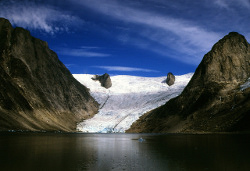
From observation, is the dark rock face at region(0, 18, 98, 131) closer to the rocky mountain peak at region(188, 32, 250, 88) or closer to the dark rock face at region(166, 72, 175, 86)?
the rocky mountain peak at region(188, 32, 250, 88)

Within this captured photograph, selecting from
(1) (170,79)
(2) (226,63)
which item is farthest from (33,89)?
(1) (170,79)

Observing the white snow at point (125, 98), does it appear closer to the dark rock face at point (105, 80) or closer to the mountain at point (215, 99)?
the dark rock face at point (105, 80)

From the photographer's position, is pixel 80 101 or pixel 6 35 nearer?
pixel 6 35

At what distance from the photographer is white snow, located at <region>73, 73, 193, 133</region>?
104244mm

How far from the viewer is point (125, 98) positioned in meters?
145

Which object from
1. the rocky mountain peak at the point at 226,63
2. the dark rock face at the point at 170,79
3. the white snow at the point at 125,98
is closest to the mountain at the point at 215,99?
the rocky mountain peak at the point at 226,63

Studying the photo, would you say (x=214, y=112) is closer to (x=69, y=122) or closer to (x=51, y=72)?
(x=69, y=122)

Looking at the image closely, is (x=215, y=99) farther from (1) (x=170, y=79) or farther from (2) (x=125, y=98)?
(1) (x=170, y=79)

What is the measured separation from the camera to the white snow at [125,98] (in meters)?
104

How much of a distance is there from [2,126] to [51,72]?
159 feet

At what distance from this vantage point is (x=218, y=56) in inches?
3526

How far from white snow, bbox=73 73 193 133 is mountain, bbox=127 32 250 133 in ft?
34.7

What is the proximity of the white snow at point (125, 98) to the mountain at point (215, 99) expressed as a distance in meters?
10.6

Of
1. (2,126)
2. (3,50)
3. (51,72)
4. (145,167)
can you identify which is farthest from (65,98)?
(145,167)
